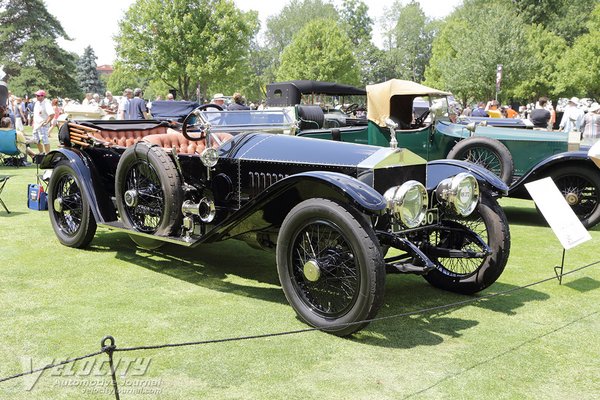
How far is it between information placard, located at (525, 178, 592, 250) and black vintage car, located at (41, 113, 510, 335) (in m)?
0.59

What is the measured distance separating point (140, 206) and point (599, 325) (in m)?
3.87

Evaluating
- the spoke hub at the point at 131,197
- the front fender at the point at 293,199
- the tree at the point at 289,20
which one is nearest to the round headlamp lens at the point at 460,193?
the front fender at the point at 293,199

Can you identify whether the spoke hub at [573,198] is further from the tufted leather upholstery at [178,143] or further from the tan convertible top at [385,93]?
the tufted leather upholstery at [178,143]

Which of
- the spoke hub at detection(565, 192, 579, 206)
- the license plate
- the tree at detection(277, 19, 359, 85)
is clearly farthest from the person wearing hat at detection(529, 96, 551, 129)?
the tree at detection(277, 19, 359, 85)

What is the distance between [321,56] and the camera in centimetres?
4366

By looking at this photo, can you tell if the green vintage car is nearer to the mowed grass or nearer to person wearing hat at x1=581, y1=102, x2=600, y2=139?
the mowed grass

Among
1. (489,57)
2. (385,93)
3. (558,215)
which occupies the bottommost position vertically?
(558,215)

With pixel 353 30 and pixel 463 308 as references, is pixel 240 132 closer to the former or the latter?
pixel 463 308

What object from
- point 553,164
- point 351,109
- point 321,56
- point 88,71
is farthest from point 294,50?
point 553,164

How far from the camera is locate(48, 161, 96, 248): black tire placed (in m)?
5.89

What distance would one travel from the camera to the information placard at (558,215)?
15.9 ft

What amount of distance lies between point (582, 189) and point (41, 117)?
11.2 metres

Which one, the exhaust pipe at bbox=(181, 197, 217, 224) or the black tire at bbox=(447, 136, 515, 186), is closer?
the exhaust pipe at bbox=(181, 197, 217, 224)

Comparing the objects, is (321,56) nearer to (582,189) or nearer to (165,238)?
(582,189)
